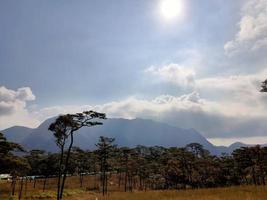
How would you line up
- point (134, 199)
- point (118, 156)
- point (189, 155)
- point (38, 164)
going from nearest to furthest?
point (134, 199) → point (189, 155) → point (118, 156) → point (38, 164)

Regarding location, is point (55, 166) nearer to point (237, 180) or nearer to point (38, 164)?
point (38, 164)

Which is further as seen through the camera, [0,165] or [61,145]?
[61,145]

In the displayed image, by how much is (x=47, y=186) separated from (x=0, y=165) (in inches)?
3416

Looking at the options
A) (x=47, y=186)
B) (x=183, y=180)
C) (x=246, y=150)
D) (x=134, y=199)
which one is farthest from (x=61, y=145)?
(x=47, y=186)

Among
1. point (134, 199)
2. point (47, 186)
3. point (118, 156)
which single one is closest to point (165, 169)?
point (118, 156)

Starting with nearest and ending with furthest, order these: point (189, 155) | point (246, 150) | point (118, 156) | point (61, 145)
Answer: point (61, 145), point (246, 150), point (189, 155), point (118, 156)

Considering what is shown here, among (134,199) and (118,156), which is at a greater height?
(118,156)

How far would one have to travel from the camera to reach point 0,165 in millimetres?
31328

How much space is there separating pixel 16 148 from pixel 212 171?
2871 inches

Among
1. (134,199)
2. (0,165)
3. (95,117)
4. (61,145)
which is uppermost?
(95,117)

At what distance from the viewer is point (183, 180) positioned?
95750 millimetres

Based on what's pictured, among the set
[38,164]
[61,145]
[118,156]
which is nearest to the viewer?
[61,145]

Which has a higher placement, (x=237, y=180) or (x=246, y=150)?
(x=246, y=150)

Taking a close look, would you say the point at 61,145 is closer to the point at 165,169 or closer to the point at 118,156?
the point at 165,169
